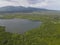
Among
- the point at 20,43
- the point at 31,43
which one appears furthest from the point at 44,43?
the point at 20,43

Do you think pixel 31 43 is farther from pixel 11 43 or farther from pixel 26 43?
pixel 11 43

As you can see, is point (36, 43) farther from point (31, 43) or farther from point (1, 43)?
point (1, 43)

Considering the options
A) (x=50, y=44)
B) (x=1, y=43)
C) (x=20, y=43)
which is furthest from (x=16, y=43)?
(x=50, y=44)

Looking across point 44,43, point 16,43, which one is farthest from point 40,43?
point 16,43

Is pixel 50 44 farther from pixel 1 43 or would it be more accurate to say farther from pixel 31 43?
pixel 1 43

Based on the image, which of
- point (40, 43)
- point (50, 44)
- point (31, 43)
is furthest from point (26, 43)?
point (50, 44)

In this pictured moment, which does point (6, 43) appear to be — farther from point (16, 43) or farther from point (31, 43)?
point (31, 43)
